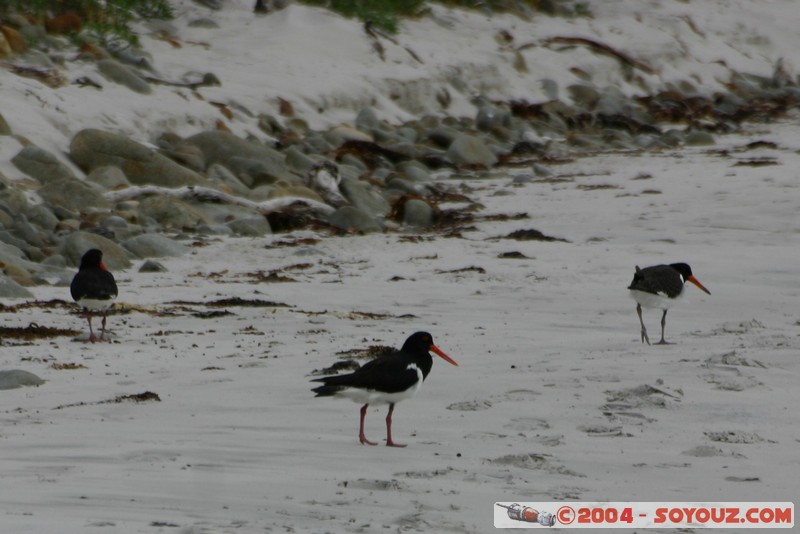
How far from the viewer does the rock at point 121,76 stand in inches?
764

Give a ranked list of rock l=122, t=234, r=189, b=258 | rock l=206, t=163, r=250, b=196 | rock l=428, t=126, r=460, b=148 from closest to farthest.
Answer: rock l=122, t=234, r=189, b=258
rock l=206, t=163, r=250, b=196
rock l=428, t=126, r=460, b=148

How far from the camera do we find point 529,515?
4.93 m

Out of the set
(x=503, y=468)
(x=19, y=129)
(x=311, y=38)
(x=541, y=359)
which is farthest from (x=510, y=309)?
(x=311, y=38)

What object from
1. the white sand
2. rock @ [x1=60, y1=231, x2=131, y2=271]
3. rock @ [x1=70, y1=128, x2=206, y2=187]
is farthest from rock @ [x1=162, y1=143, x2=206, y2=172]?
rock @ [x1=60, y1=231, x2=131, y2=271]

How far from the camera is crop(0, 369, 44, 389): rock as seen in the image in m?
7.25

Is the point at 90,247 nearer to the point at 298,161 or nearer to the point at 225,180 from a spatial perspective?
the point at 225,180

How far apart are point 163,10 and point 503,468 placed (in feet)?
68.4

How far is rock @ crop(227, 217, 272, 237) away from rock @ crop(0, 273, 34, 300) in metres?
4.02

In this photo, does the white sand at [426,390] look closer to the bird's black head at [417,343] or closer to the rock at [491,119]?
the bird's black head at [417,343]

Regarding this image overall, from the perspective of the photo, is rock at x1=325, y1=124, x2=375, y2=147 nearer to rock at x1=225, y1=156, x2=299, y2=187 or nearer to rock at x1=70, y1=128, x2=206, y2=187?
rock at x1=225, y1=156, x2=299, y2=187

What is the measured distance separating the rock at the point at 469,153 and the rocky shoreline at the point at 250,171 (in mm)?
37

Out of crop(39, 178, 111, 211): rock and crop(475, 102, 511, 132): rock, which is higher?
crop(39, 178, 111, 211): rock

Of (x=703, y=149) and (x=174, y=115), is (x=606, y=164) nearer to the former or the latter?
(x=703, y=149)

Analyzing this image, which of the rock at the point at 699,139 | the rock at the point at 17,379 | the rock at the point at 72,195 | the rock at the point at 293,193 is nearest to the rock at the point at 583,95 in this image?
the rock at the point at 699,139
